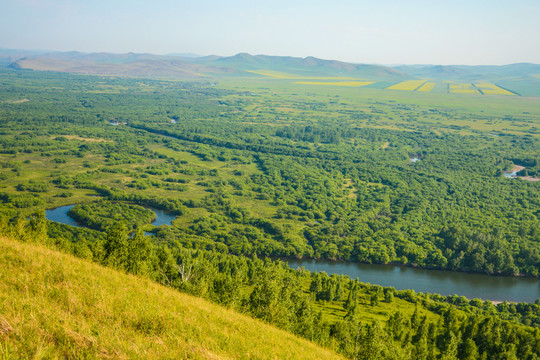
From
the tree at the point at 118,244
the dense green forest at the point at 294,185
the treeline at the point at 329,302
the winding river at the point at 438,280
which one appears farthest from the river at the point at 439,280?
the tree at the point at 118,244

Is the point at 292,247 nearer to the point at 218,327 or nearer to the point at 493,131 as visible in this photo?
the point at 218,327

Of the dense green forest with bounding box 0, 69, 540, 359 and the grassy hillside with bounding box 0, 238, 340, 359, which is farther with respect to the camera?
the dense green forest with bounding box 0, 69, 540, 359

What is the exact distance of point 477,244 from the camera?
66062 mm

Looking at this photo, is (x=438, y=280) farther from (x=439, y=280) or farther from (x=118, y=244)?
(x=118, y=244)

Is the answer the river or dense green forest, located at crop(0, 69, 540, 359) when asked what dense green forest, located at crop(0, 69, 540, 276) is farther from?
the river

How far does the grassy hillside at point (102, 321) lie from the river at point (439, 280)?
51.2 metres

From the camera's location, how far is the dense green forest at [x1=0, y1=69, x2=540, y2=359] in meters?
30.4

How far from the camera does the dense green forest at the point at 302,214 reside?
30.4 meters

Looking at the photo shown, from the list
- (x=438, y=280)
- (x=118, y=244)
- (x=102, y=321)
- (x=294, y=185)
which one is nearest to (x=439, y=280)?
(x=438, y=280)

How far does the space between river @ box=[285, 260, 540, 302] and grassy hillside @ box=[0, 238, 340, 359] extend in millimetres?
51239

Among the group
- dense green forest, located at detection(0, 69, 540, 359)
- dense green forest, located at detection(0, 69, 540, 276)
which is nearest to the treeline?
dense green forest, located at detection(0, 69, 540, 359)

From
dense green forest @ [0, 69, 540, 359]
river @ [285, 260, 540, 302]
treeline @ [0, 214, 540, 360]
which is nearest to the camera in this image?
treeline @ [0, 214, 540, 360]

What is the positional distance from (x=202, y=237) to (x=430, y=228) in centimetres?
4575

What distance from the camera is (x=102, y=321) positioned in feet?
31.4
